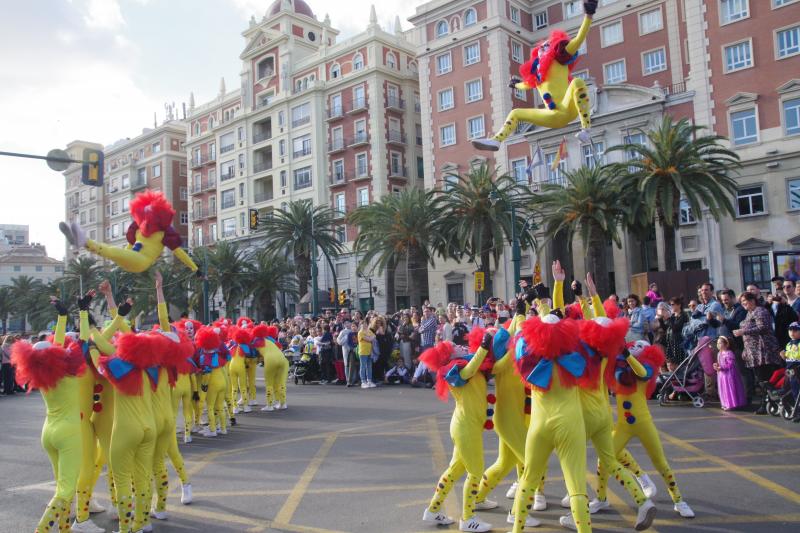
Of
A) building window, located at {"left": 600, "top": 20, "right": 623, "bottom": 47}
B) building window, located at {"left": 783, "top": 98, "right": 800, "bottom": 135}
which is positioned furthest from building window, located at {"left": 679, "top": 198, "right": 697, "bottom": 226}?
building window, located at {"left": 600, "top": 20, "right": 623, "bottom": 47}

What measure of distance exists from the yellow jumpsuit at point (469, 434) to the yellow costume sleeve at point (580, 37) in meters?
2.97

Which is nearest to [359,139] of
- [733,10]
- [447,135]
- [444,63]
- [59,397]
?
[447,135]

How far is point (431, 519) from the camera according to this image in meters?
5.89

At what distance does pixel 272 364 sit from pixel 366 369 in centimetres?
513

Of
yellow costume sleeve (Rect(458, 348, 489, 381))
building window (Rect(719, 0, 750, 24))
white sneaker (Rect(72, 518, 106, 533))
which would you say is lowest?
white sneaker (Rect(72, 518, 106, 533))

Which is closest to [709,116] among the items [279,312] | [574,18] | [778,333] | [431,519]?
[574,18]

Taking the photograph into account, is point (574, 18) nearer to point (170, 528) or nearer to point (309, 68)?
point (309, 68)

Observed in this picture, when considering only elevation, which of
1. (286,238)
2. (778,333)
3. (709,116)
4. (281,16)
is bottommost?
(778,333)

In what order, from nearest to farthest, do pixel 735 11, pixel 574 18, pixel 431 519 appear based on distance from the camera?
pixel 431 519 < pixel 735 11 < pixel 574 18

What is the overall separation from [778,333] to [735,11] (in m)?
24.3

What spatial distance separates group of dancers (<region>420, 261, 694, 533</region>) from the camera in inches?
194

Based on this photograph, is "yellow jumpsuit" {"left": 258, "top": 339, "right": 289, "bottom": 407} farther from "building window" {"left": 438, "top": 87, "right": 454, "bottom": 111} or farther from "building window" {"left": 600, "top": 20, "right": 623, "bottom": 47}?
"building window" {"left": 600, "top": 20, "right": 623, "bottom": 47}

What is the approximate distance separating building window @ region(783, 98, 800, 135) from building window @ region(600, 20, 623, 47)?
12018mm

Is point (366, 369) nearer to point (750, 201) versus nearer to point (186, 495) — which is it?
point (186, 495)
